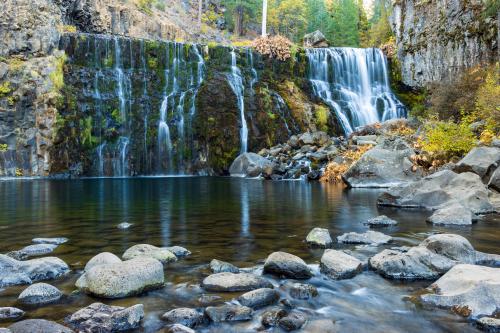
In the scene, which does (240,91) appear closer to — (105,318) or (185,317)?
(185,317)

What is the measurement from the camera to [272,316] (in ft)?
15.2

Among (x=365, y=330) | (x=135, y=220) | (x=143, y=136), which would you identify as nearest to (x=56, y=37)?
(x=143, y=136)

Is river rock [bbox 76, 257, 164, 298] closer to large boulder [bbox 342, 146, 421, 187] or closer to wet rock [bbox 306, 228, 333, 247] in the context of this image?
wet rock [bbox 306, 228, 333, 247]

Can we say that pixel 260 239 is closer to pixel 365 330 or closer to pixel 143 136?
pixel 365 330

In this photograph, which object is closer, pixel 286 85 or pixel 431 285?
pixel 431 285

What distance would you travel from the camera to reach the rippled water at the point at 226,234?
4.89 metres

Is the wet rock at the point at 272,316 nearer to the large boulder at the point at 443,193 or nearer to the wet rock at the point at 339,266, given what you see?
the wet rock at the point at 339,266

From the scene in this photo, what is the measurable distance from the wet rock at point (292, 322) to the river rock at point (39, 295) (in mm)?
2856

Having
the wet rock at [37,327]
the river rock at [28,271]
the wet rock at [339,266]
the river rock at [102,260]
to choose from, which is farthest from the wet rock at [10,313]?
the wet rock at [339,266]

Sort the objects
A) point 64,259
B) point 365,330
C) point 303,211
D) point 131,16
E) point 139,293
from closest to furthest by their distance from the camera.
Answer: point 365,330, point 139,293, point 64,259, point 303,211, point 131,16

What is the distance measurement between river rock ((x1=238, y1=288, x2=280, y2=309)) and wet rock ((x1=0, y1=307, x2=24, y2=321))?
2.49 meters

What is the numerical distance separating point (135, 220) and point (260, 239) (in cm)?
420

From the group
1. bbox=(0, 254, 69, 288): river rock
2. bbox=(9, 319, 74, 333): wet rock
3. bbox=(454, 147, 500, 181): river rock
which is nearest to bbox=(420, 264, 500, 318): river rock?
bbox=(9, 319, 74, 333): wet rock

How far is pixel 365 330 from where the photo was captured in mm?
4496
